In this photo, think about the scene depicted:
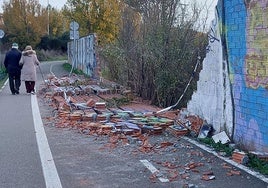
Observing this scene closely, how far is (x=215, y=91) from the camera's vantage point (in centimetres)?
831

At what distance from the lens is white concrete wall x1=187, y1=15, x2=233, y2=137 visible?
310 inches

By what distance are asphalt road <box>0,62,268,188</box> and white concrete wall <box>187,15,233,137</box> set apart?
2.18 feet

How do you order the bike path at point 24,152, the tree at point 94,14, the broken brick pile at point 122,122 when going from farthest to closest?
1. the tree at point 94,14
2. the broken brick pile at point 122,122
3. the bike path at point 24,152

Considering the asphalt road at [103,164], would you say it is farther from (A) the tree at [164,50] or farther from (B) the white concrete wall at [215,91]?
(A) the tree at [164,50]

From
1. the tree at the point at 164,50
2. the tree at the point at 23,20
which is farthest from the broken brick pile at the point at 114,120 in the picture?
the tree at the point at 23,20

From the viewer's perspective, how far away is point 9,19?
55.9 m

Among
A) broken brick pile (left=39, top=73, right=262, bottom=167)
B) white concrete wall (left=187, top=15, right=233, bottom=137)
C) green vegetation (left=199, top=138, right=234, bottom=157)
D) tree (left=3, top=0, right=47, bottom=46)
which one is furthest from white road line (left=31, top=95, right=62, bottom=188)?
tree (left=3, top=0, right=47, bottom=46)

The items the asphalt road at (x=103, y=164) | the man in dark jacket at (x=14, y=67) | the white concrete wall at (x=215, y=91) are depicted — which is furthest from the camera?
the man in dark jacket at (x=14, y=67)

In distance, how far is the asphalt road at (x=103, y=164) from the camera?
5.83 meters

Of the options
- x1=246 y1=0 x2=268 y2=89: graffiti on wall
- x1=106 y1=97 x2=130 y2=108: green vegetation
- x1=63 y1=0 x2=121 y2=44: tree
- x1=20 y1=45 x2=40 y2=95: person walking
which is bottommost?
x1=106 y1=97 x2=130 y2=108: green vegetation

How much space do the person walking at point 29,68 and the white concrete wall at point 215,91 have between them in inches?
372

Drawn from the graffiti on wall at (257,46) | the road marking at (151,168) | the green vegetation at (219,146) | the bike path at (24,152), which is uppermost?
the graffiti on wall at (257,46)

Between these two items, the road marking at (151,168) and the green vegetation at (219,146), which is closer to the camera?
the road marking at (151,168)

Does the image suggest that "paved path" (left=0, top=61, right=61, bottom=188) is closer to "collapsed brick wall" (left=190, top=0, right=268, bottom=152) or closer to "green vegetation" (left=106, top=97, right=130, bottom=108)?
"green vegetation" (left=106, top=97, right=130, bottom=108)
